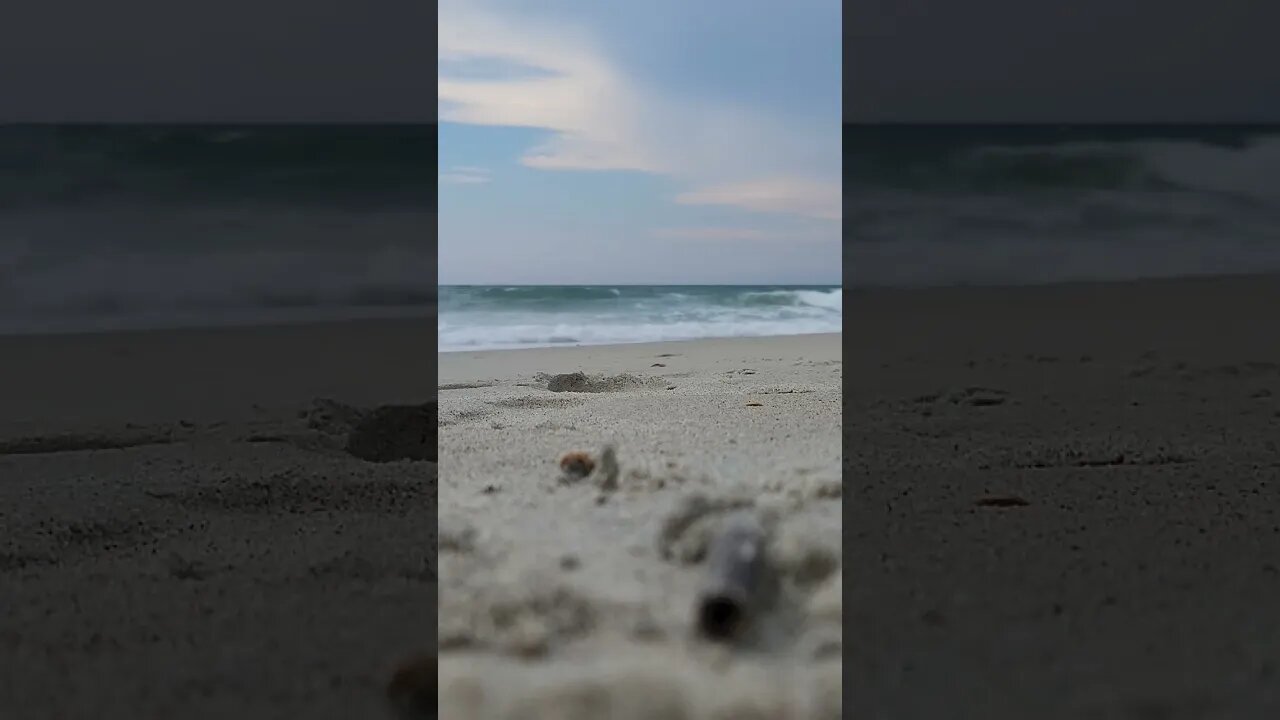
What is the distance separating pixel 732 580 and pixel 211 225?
4.70 meters

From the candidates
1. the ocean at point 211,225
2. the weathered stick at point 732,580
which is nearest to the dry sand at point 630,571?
the weathered stick at point 732,580

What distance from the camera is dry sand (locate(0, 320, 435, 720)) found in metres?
0.78

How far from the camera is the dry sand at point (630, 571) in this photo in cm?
73

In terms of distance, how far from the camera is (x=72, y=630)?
0.89 m
